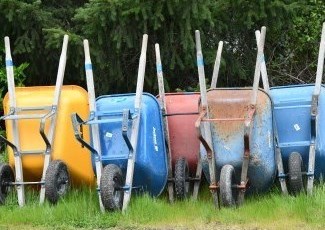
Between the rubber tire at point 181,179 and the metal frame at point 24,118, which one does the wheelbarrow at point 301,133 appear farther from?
the metal frame at point 24,118

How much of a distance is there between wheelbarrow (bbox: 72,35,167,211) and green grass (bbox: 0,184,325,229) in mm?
218

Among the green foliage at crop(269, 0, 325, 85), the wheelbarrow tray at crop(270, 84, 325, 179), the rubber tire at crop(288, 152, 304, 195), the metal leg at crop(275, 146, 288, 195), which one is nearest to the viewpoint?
the rubber tire at crop(288, 152, 304, 195)

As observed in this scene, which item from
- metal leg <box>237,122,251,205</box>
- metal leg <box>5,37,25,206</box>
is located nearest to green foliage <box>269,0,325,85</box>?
metal leg <box>237,122,251,205</box>

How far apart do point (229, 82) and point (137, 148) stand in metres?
2.71

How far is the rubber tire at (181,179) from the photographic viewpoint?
20.3ft

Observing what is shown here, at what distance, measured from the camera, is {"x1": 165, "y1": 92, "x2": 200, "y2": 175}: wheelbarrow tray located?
6.64m

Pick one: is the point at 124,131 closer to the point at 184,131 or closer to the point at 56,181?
the point at 56,181

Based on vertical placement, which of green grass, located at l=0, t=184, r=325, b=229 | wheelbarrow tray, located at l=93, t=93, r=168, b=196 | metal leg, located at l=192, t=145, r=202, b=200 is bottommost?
green grass, located at l=0, t=184, r=325, b=229

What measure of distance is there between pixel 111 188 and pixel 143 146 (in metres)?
0.66

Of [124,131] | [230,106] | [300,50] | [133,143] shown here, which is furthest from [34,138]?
[300,50]

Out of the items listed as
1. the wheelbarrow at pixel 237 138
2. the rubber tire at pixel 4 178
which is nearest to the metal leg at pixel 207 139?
the wheelbarrow at pixel 237 138

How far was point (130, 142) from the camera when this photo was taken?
19.7 ft

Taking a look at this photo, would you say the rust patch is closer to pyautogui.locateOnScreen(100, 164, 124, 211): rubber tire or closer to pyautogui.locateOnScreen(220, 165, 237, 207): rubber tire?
pyautogui.locateOnScreen(220, 165, 237, 207): rubber tire

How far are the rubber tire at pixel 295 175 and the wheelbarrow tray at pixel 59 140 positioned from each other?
1986 millimetres
